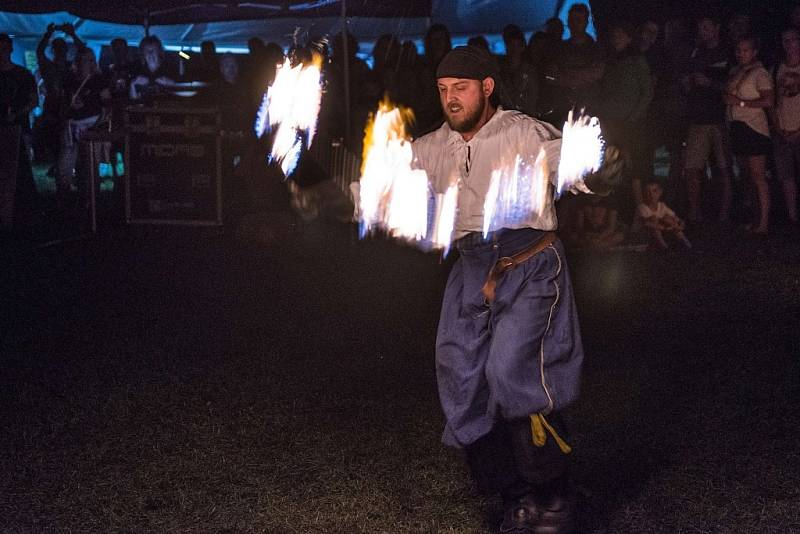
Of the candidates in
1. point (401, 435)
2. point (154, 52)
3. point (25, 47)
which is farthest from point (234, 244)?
point (25, 47)

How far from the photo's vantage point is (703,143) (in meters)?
13.1

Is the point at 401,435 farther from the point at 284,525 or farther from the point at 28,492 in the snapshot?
the point at 28,492

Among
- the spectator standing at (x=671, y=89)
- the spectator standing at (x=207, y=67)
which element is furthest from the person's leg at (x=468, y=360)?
the spectator standing at (x=207, y=67)

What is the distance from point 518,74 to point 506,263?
26.6ft

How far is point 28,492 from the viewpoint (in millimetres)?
4863

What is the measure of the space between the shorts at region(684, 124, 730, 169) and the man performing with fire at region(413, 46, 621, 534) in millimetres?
9189

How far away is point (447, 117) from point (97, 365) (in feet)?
11.5

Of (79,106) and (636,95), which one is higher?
(636,95)

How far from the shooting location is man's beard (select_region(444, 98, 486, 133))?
4.35 metres

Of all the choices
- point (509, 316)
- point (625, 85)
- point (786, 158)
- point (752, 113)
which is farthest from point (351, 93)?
point (509, 316)

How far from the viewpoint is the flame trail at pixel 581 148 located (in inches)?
162

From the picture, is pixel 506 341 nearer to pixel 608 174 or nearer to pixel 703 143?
pixel 608 174

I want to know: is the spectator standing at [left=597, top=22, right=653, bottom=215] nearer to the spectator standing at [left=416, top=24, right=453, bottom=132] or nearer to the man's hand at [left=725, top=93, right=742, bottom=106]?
the man's hand at [left=725, top=93, right=742, bottom=106]

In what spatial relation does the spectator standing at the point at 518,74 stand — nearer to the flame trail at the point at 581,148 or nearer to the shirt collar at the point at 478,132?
the shirt collar at the point at 478,132
